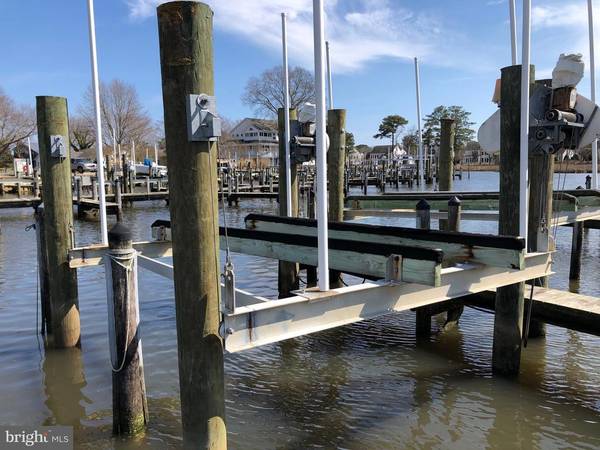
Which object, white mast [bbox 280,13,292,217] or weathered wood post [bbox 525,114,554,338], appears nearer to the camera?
weathered wood post [bbox 525,114,554,338]

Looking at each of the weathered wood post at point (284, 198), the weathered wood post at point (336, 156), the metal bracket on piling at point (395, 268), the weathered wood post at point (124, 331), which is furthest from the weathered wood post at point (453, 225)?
the weathered wood post at point (124, 331)

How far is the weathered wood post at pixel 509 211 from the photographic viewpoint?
5668 mm

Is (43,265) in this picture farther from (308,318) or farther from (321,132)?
(321,132)

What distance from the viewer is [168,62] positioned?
3.41 metres

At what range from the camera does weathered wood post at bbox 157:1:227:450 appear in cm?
339

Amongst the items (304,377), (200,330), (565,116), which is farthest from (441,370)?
(200,330)

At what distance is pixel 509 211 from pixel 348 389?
109 inches

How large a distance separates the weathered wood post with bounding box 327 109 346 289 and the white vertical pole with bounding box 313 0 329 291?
19.1 feet

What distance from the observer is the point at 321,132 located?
3.86 metres

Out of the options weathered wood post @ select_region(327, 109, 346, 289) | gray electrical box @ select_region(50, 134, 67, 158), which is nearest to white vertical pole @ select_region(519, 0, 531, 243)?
weathered wood post @ select_region(327, 109, 346, 289)

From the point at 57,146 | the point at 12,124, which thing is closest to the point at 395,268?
the point at 57,146

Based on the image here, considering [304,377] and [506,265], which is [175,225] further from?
[304,377]

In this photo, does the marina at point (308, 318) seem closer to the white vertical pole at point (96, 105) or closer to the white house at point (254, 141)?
the white vertical pole at point (96, 105)

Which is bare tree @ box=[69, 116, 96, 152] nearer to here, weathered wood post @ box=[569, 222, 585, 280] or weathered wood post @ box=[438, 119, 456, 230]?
weathered wood post @ box=[438, 119, 456, 230]
